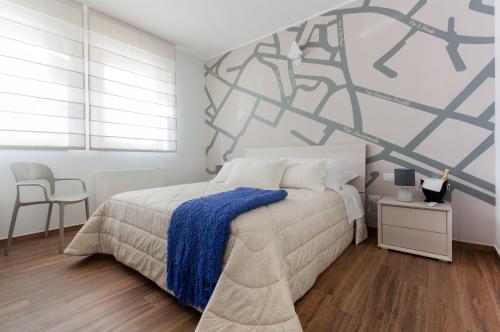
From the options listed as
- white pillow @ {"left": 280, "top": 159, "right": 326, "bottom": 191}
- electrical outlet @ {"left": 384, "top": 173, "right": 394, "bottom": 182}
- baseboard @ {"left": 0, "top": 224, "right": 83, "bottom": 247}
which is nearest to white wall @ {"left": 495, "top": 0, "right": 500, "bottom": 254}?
electrical outlet @ {"left": 384, "top": 173, "right": 394, "bottom": 182}

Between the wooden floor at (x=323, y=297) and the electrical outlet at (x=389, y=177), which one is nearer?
the wooden floor at (x=323, y=297)

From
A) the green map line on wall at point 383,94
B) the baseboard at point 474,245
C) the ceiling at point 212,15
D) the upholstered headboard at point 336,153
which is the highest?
the ceiling at point 212,15

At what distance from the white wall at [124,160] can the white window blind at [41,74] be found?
7.3 inches

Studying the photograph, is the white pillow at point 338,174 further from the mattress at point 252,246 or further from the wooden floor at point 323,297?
the wooden floor at point 323,297

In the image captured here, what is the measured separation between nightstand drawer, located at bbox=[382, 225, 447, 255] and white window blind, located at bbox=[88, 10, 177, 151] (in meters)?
3.21

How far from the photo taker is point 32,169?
2.36 meters

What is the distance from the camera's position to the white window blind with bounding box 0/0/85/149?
2.29m

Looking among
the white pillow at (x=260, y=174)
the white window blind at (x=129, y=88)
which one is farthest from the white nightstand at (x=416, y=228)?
the white window blind at (x=129, y=88)

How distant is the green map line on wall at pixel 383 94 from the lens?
206 cm

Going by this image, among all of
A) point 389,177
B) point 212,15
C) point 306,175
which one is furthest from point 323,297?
point 212,15

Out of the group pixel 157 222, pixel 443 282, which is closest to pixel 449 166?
pixel 443 282

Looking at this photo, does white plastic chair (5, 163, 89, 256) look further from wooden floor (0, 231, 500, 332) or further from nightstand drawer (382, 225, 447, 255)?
nightstand drawer (382, 225, 447, 255)

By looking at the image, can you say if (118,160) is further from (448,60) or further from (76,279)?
(448,60)

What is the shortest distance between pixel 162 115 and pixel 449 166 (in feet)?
12.1
